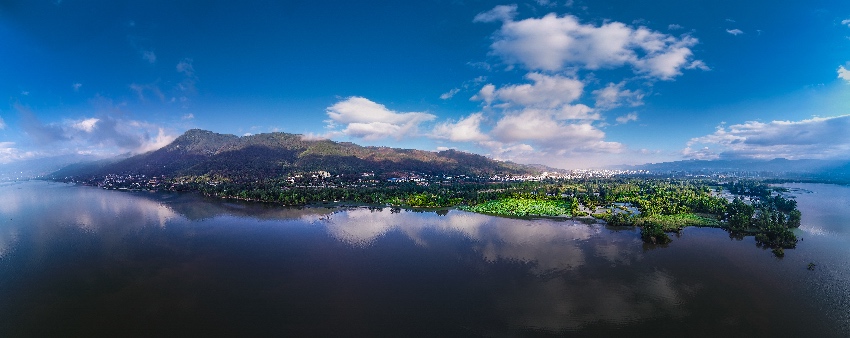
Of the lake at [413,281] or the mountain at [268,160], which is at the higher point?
the mountain at [268,160]

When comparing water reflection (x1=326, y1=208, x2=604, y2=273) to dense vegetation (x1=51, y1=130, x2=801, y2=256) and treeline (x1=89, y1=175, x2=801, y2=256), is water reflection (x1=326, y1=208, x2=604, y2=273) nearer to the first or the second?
treeline (x1=89, y1=175, x2=801, y2=256)

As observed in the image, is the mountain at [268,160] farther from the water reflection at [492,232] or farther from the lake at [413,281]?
the lake at [413,281]

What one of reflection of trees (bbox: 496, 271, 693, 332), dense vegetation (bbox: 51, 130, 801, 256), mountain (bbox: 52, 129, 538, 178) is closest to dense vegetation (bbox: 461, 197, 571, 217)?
dense vegetation (bbox: 51, 130, 801, 256)

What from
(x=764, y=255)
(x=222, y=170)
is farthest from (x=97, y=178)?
(x=764, y=255)

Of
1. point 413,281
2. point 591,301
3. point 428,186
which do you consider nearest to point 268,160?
point 428,186

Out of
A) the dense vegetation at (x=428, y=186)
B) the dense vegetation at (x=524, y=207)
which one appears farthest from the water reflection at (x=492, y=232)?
the dense vegetation at (x=428, y=186)

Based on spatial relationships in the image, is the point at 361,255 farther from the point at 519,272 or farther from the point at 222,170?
the point at 222,170
